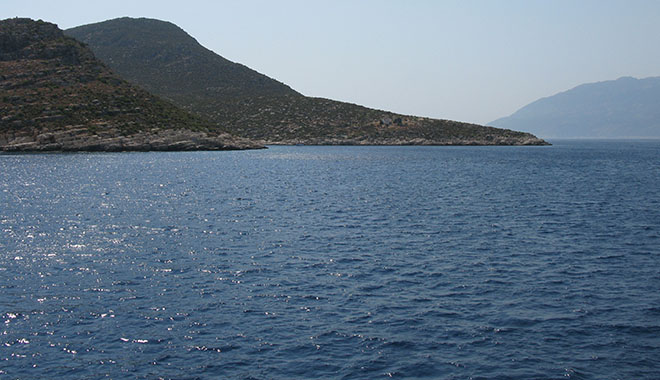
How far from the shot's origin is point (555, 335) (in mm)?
21828

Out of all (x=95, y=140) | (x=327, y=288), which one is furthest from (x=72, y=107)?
(x=327, y=288)

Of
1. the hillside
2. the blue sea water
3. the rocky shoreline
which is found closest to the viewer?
the blue sea water

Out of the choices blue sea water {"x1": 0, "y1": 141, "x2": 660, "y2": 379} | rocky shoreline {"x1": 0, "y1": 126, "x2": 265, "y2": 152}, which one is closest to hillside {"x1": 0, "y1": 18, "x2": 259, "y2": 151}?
rocky shoreline {"x1": 0, "y1": 126, "x2": 265, "y2": 152}

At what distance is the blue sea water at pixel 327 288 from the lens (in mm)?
19344

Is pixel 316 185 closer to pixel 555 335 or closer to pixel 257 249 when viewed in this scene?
pixel 257 249

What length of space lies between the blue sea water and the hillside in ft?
271

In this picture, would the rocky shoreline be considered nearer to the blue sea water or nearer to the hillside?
the hillside

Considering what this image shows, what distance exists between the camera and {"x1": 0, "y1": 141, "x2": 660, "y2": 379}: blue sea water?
19.3 m

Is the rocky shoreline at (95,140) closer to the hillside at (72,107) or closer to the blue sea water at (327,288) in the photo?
the hillside at (72,107)

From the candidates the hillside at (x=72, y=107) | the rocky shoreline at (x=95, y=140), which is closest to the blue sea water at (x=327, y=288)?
the rocky shoreline at (x=95, y=140)

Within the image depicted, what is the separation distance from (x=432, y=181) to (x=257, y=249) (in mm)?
51725

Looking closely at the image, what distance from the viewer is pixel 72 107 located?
464 feet

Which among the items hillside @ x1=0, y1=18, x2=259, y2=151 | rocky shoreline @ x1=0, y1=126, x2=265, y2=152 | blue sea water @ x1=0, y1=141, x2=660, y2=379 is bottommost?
blue sea water @ x1=0, y1=141, x2=660, y2=379

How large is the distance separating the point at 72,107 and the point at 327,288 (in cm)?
13725
